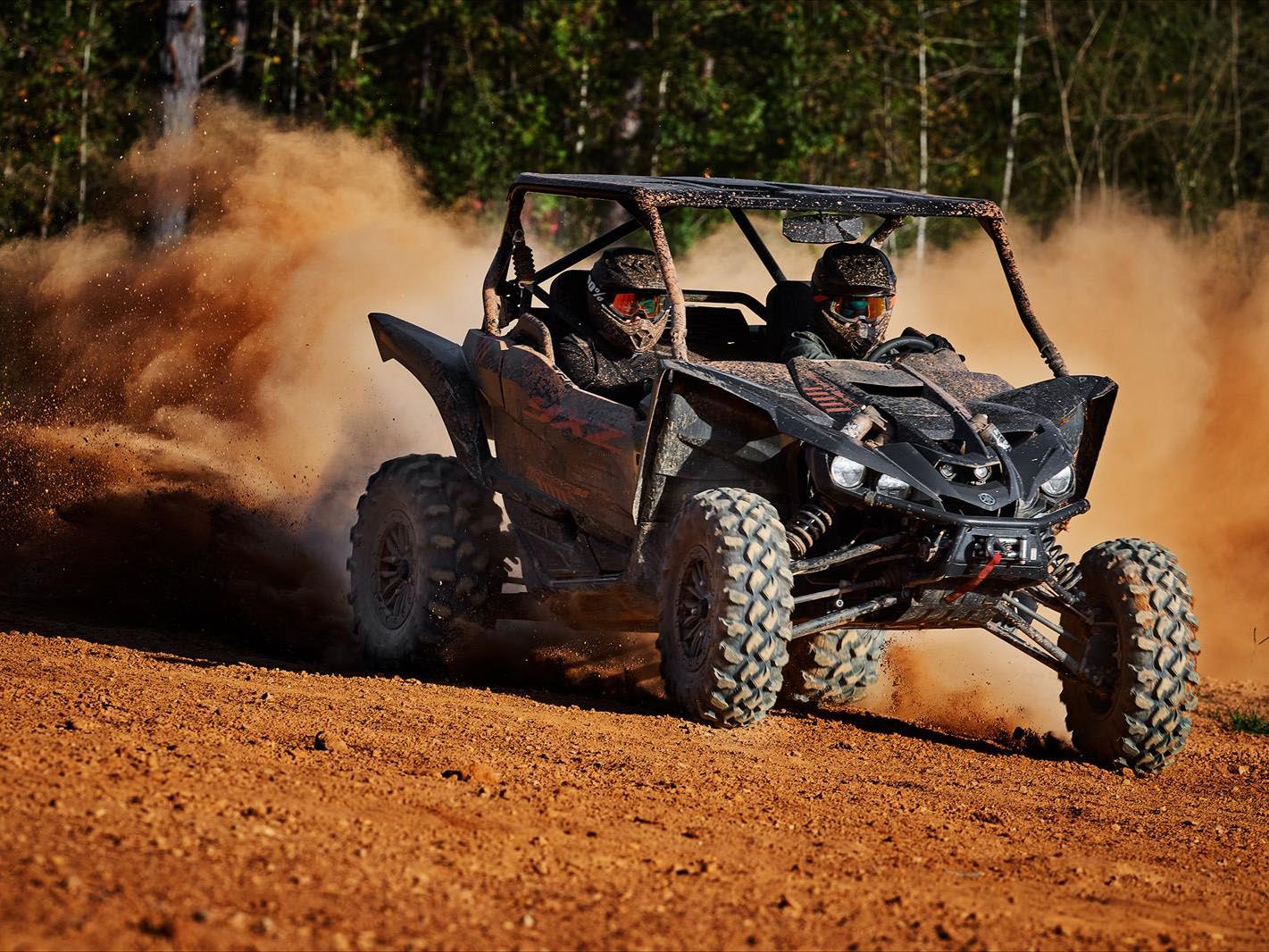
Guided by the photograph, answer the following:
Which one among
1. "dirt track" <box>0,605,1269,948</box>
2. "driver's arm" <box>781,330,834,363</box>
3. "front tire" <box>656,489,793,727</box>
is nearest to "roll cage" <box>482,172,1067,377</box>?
Answer: "driver's arm" <box>781,330,834,363</box>

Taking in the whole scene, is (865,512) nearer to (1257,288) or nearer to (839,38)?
(1257,288)

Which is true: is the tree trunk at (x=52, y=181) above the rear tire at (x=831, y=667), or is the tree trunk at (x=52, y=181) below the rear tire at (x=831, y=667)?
above

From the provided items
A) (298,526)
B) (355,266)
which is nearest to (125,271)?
(355,266)

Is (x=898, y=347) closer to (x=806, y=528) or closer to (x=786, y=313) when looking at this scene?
(x=786, y=313)

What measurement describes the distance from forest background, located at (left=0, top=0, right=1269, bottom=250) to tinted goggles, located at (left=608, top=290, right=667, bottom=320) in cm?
1352

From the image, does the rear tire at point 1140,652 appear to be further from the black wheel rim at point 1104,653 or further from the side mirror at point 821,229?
the side mirror at point 821,229

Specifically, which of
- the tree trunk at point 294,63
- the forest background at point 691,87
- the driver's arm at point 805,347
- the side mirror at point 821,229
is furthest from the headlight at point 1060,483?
the tree trunk at point 294,63

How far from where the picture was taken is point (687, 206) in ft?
25.6

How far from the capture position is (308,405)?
40.2 ft

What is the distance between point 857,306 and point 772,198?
0.62 meters

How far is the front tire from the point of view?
6688mm

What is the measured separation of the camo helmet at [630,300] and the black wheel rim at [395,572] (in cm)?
142

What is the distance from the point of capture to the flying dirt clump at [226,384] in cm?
1055

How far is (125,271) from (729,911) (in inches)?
424
